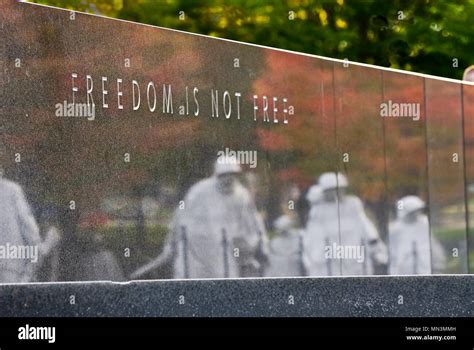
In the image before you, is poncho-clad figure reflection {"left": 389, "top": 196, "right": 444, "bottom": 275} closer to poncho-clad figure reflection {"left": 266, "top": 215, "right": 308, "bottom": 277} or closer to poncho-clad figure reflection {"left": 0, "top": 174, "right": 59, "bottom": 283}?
poncho-clad figure reflection {"left": 266, "top": 215, "right": 308, "bottom": 277}

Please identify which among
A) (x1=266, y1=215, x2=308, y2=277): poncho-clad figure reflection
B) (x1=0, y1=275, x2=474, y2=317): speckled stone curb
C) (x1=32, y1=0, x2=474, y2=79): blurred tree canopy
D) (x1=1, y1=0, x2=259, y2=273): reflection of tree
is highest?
(x1=32, y1=0, x2=474, y2=79): blurred tree canopy

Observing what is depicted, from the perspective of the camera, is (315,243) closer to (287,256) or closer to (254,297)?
(287,256)

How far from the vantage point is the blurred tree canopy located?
15.5m

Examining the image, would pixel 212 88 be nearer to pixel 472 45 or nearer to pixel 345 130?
pixel 345 130

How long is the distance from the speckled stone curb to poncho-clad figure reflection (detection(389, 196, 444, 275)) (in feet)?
0.39

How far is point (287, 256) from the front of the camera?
15250 millimetres

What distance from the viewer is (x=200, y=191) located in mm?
15359

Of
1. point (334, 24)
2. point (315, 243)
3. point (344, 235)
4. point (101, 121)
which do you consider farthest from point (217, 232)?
point (334, 24)

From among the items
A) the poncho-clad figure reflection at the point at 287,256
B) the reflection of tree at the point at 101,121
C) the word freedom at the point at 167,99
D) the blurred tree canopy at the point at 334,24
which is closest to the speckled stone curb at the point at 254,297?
the poncho-clad figure reflection at the point at 287,256

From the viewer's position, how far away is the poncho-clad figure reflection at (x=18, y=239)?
15.3 metres

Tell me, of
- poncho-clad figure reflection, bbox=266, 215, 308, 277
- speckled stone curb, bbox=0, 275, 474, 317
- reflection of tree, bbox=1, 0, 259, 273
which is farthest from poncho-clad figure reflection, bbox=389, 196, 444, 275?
reflection of tree, bbox=1, 0, 259, 273

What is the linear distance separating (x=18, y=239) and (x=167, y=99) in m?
2.00
